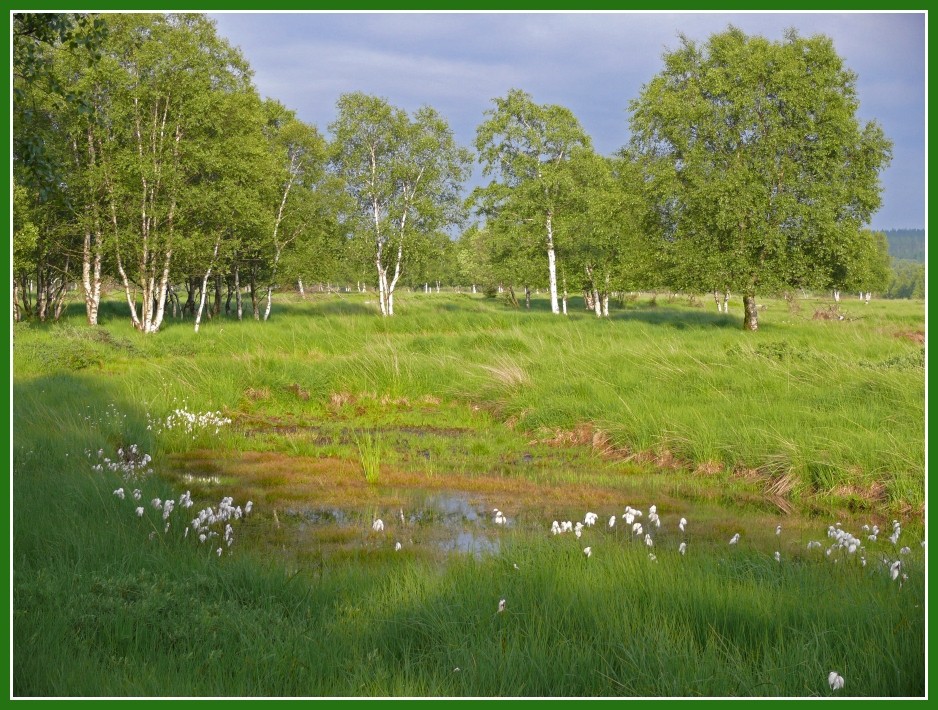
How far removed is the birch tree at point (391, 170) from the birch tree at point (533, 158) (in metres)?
2.44

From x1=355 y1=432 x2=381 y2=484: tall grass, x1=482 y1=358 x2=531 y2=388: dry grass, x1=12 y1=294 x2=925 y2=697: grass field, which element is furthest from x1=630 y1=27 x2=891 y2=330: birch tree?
x1=355 y1=432 x2=381 y2=484: tall grass

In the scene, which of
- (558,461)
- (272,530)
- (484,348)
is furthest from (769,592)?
(484,348)

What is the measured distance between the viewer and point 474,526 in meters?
8.98

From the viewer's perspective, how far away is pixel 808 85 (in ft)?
100

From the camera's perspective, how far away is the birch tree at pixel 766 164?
30.6 m

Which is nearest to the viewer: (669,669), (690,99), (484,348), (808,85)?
(669,669)

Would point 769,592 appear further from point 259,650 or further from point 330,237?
point 330,237

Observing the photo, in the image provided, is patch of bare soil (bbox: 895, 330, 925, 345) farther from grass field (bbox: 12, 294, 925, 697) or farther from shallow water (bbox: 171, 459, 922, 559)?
shallow water (bbox: 171, 459, 922, 559)

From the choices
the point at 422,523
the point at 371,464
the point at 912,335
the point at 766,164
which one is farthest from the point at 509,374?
the point at 766,164

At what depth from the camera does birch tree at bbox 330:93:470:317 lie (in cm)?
4394

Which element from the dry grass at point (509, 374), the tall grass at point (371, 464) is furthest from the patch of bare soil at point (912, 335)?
the tall grass at point (371, 464)

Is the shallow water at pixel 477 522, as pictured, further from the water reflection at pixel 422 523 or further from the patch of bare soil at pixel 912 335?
the patch of bare soil at pixel 912 335

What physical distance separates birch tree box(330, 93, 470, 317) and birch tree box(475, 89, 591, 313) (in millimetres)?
2436

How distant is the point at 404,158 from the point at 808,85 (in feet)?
76.3
